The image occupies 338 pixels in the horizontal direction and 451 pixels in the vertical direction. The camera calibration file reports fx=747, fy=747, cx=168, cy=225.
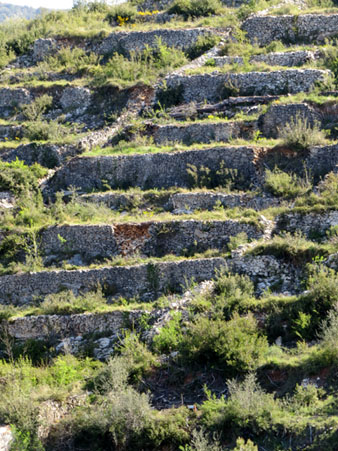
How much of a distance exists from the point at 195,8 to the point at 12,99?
10660mm

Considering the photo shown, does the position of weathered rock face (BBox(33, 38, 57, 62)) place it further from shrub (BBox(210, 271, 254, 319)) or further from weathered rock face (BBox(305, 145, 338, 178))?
shrub (BBox(210, 271, 254, 319))

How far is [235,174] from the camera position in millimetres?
22625

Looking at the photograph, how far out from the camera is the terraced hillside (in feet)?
43.2

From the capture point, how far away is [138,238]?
20.7 m

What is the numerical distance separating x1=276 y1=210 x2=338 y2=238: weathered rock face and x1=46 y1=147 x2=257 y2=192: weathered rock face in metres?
3.34

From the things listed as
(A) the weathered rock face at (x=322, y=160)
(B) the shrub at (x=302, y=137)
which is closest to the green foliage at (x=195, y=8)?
(B) the shrub at (x=302, y=137)

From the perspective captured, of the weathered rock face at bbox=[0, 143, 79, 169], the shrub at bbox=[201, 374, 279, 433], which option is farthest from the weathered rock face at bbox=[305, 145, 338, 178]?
the shrub at bbox=[201, 374, 279, 433]

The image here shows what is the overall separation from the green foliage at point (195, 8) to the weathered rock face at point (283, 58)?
7460mm

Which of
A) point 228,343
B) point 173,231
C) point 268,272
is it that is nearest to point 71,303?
point 173,231

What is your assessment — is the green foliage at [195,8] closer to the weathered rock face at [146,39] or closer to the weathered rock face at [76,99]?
the weathered rock face at [146,39]

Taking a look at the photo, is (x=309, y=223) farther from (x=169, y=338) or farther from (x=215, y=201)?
(x=169, y=338)

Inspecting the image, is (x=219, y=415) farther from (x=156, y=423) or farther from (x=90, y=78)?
(x=90, y=78)

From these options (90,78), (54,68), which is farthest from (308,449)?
(54,68)

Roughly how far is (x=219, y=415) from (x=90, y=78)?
71.8 feet
